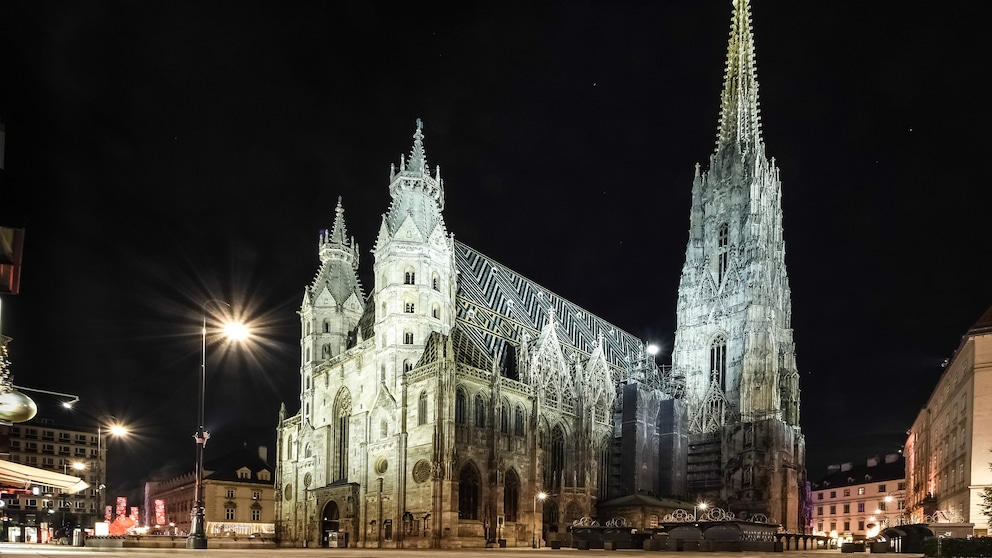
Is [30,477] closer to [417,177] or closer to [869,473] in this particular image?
[417,177]

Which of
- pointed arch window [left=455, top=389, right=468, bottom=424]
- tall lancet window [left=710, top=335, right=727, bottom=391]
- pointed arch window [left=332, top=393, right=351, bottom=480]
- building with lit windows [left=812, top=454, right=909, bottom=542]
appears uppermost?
tall lancet window [left=710, top=335, right=727, bottom=391]

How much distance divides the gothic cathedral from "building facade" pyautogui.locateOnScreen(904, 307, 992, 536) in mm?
16374

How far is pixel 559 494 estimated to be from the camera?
67.9 metres

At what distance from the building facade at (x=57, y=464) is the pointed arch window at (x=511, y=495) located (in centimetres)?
7013

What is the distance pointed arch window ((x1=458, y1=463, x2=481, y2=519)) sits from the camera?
57.9 metres

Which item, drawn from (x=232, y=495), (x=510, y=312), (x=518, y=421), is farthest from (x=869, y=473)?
(x=232, y=495)

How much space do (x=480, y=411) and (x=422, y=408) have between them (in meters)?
4.78

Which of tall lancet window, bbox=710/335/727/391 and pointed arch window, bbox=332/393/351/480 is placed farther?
tall lancet window, bbox=710/335/727/391

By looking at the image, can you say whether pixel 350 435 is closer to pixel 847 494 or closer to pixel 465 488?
pixel 465 488

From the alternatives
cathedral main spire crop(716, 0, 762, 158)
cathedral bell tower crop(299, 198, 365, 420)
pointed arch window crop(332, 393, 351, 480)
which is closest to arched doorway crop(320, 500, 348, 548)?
pointed arch window crop(332, 393, 351, 480)

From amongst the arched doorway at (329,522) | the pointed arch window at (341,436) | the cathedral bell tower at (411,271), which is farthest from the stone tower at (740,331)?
the arched doorway at (329,522)

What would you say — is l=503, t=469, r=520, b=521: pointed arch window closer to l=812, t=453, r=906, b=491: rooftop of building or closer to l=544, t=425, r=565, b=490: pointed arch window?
l=544, t=425, r=565, b=490: pointed arch window

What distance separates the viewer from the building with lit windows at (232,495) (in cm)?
9100

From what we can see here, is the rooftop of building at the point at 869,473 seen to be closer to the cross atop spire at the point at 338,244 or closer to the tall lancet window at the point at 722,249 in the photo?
the tall lancet window at the point at 722,249
